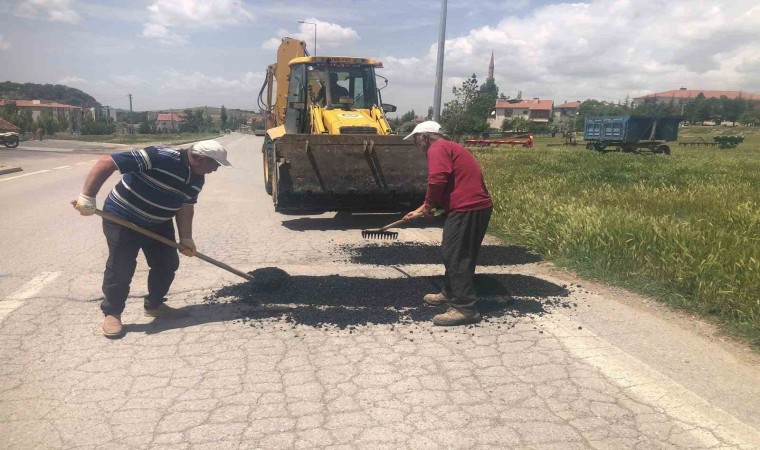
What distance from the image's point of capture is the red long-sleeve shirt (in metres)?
4.20

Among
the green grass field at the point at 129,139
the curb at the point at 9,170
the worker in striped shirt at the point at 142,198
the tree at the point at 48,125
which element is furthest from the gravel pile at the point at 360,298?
the tree at the point at 48,125

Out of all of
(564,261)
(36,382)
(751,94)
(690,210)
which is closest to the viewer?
(36,382)

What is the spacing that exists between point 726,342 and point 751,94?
20153cm

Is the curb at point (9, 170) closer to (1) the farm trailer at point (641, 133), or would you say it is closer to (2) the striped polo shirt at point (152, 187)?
(2) the striped polo shirt at point (152, 187)

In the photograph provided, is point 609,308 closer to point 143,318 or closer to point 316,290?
point 316,290

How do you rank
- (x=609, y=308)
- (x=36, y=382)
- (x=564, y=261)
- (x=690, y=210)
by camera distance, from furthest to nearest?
1. (x=690, y=210)
2. (x=564, y=261)
3. (x=609, y=308)
4. (x=36, y=382)

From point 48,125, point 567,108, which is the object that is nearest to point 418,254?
point 48,125

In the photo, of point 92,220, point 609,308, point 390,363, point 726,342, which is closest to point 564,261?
point 609,308

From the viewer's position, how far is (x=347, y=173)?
26.3ft

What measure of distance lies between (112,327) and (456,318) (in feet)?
8.65

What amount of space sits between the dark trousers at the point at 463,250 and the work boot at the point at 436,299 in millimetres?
338

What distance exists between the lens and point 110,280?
388 cm

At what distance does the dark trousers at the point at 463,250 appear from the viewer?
4.21 m

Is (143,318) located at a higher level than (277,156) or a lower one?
lower
